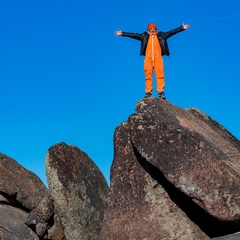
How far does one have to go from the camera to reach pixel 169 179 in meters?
16.4

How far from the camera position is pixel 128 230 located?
17.5 meters

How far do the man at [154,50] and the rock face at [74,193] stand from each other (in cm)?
415

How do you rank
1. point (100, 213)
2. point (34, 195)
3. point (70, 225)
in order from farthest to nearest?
point (34, 195), point (100, 213), point (70, 225)

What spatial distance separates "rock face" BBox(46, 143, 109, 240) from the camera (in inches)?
783

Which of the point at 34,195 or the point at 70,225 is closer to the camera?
the point at 70,225

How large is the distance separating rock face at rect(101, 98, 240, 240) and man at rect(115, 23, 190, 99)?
137cm

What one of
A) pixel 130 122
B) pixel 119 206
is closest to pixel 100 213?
pixel 119 206

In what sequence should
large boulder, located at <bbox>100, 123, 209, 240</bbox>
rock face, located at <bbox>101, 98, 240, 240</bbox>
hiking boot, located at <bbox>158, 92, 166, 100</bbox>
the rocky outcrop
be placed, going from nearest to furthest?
1. rock face, located at <bbox>101, 98, 240, 240</bbox>
2. the rocky outcrop
3. large boulder, located at <bbox>100, 123, 209, 240</bbox>
4. hiking boot, located at <bbox>158, 92, 166, 100</bbox>

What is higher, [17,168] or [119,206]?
[17,168]

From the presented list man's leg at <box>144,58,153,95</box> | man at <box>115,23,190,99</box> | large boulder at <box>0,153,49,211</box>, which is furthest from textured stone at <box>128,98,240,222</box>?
large boulder at <box>0,153,49,211</box>

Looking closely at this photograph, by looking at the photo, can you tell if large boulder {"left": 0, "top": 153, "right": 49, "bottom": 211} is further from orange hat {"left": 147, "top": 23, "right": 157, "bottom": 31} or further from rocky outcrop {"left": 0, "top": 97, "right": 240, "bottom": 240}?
orange hat {"left": 147, "top": 23, "right": 157, "bottom": 31}

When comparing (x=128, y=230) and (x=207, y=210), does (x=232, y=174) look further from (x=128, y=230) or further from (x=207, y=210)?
(x=128, y=230)

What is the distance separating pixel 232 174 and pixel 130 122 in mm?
3885

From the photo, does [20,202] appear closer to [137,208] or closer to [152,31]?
[137,208]
